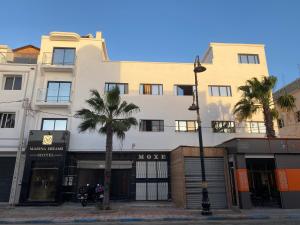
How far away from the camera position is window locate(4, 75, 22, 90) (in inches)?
912

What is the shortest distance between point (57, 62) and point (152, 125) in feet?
35.0

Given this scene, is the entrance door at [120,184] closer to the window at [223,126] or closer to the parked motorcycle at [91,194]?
the parked motorcycle at [91,194]

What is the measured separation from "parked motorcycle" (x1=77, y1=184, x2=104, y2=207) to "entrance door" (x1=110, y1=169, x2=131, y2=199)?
2.45m

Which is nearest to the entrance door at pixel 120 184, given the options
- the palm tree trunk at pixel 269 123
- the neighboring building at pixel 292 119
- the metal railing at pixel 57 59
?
the metal railing at pixel 57 59

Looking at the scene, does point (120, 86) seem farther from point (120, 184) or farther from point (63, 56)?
point (120, 184)

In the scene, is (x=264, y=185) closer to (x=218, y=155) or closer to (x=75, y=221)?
(x=218, y=155)

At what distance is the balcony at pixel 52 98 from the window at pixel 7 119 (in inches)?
103

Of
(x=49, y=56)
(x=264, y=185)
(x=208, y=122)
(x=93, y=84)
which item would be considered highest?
(x=49, y=56)

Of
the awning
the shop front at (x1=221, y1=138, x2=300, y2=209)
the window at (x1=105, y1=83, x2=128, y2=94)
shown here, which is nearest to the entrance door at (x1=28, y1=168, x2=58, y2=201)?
the awning

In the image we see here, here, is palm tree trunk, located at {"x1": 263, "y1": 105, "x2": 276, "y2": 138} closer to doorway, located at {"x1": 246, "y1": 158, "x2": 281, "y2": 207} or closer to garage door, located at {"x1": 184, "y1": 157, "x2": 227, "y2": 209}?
doorway, located at {"x1": 246, "y1": 158, "x2": 281, "y2": 207}

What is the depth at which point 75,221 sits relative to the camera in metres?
13.2

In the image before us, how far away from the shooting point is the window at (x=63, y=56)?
78.1ft

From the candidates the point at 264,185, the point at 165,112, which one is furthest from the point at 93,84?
the point at 264,185

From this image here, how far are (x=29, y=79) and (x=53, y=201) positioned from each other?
11.0 metres
